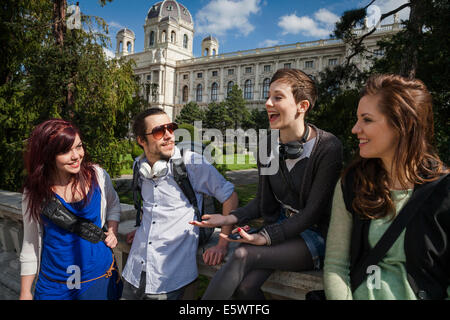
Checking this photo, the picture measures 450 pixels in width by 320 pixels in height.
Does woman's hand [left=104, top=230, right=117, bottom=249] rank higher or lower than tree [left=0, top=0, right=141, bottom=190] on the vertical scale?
lower

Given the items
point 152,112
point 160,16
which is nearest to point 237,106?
point 160,16

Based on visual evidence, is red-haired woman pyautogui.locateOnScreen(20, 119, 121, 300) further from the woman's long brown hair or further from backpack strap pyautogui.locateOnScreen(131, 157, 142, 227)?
the woman's long brown hair

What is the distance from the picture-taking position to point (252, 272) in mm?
1342

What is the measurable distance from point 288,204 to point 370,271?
0.50 meters

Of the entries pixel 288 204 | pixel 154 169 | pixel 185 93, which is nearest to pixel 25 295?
pixel 154 169

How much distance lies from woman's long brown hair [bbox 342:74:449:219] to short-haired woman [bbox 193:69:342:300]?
0.24 metres

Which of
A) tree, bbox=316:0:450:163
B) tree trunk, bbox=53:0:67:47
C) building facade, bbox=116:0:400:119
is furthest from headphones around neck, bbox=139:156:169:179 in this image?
building facade, bbox=116:0:400:119

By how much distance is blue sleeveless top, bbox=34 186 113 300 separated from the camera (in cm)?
159

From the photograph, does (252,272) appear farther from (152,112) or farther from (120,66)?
(120,66)

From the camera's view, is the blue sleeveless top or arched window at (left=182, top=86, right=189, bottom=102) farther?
arched window at (left=182, top=86, right=189, bottom=102)

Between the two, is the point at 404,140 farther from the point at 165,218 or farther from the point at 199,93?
the point at 199,93
